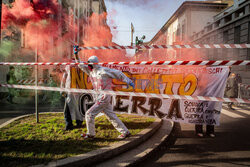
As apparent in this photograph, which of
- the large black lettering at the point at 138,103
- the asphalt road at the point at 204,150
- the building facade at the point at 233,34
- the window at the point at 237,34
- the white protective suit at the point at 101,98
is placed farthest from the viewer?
the window at the point at 237,34

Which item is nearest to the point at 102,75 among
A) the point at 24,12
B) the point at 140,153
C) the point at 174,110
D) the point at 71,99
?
the point at 71,99

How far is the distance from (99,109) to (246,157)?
294 centimetres

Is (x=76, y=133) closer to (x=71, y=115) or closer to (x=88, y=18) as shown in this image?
(x=71, y=115)

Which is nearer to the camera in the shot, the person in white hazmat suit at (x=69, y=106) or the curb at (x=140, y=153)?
the curb at (x=140, y=153)

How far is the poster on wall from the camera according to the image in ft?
14.3

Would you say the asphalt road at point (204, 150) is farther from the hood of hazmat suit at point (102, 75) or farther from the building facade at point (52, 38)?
the building facade at point (52, 38)

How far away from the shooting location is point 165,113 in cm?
467

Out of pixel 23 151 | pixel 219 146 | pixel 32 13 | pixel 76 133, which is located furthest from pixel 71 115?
pixel 32 13

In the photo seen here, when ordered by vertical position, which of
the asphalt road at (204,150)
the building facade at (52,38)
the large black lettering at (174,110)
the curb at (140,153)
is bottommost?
the asphalt road at (204,150)

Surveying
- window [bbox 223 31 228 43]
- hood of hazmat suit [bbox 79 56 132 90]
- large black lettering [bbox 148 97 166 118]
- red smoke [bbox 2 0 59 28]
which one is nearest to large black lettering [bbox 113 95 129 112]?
large black lettering [bbox 148 97 166 118]

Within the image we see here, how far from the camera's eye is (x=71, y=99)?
183 inches

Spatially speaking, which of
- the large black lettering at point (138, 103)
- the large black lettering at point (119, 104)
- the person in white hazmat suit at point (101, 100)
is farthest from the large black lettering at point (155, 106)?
the person in white hazmat suit at point (101, 100)

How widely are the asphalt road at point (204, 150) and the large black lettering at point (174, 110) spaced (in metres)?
0.53

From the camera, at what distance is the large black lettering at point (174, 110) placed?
4594 millimetres
